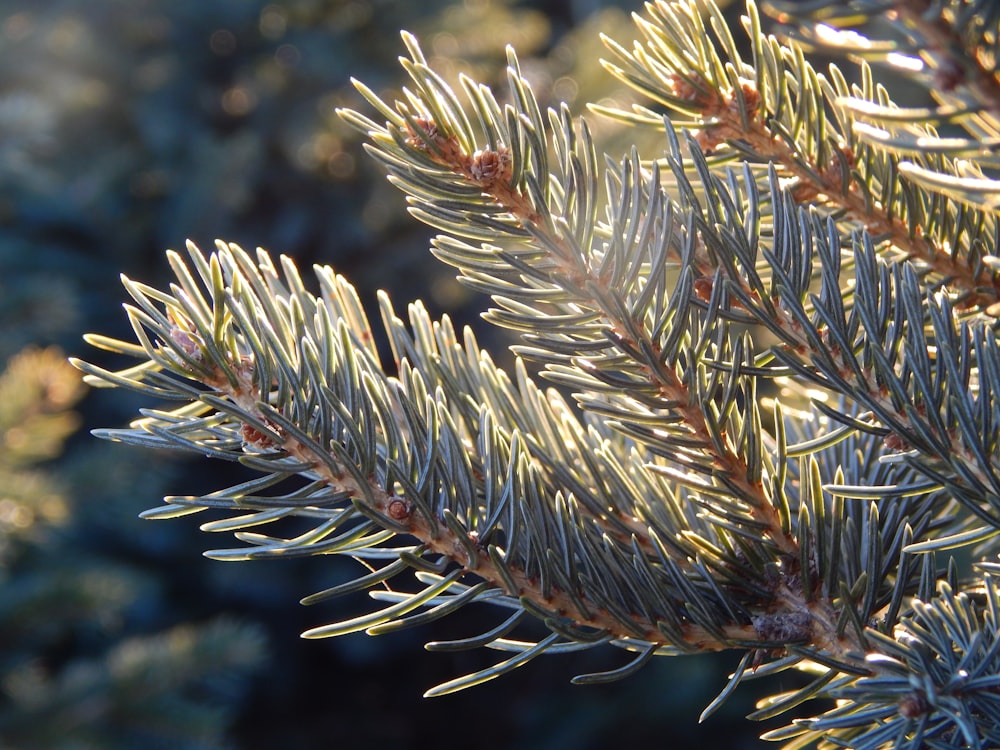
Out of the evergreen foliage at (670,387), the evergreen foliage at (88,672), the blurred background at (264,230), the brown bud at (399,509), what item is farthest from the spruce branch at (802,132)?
the blurred background at (264,230)

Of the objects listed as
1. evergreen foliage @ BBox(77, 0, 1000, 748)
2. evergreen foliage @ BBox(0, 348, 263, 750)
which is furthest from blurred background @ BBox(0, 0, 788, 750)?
evergreen foliage @ BBox(77, 0, 1000, 748)

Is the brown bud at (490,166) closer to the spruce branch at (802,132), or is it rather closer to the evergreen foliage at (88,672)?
the spruce branch at (802,132)

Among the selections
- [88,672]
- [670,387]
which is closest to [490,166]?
[670,387]

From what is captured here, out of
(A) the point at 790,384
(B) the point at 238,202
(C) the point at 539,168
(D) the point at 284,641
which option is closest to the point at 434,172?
(C) the point at 539,168

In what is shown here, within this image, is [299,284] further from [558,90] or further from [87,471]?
[558,90]

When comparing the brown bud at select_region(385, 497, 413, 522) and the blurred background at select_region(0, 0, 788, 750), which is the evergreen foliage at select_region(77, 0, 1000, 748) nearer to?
the brown bud at select_region(385, 497, 413, 522)

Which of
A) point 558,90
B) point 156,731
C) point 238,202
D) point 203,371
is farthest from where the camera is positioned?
point 558,90
